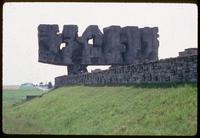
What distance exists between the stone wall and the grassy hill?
413 millimetres

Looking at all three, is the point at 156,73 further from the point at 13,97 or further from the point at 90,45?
the point at 13,97

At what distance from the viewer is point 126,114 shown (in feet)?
40.5

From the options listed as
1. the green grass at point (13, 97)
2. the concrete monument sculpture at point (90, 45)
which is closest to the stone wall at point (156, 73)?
the concrete monument sculpture at point (90, 45)

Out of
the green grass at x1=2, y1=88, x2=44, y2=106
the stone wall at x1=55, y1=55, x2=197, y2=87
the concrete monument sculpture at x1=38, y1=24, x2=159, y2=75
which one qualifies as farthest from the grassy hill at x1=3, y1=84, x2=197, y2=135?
the green grass at x1=2, y1=88, x2=44, y2=106

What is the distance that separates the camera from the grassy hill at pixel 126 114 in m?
9.95

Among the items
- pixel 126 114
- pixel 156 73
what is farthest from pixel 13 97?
pixel 126 114

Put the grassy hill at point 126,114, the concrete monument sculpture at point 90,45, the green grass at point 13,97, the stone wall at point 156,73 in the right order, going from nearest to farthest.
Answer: the grassy hill at point 126,114 < the stone wall at point 156,73 < the concrete monument sculpture at point 90,45 < the green grass at point 13,97

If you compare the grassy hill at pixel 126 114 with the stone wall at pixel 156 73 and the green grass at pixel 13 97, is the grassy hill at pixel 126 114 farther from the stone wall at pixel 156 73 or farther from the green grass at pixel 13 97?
the green grass at pixel 13 97

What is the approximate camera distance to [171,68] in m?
13.4

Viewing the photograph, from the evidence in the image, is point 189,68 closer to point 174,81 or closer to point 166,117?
point 174,81

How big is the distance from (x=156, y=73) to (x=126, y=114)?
254 cm

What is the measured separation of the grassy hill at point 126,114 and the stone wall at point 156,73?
16.3 inches

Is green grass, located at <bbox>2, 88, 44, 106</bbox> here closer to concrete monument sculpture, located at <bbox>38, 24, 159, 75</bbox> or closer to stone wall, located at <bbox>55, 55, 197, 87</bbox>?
concrete monument sculpture, located at <bbox>38, 24, 159, 75</bbox>

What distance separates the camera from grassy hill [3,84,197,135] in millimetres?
9953
